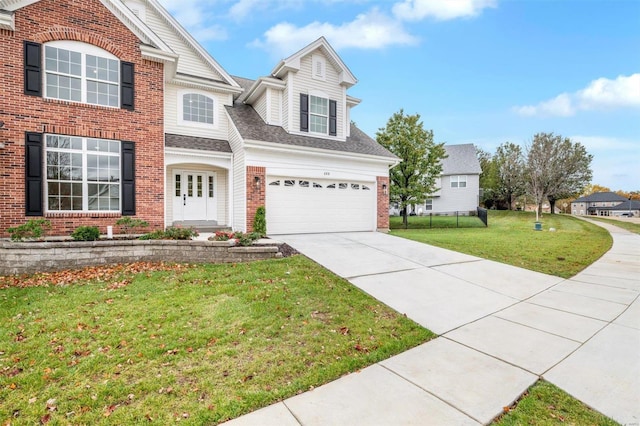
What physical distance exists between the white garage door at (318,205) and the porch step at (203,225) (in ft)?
7.05

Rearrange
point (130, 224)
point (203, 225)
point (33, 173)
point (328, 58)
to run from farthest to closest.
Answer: point (328, 58) → point (203, 225) → point (130, 224) → point (33, 173)

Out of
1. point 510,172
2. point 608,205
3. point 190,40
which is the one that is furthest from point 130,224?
point 608,205

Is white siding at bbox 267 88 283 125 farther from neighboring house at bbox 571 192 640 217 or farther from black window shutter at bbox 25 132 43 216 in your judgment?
neighboring house at bbox 571 192 640 217

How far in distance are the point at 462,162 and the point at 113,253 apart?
34.5 m

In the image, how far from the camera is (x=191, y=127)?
12664 mm

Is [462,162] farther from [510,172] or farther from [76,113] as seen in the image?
[76,113]

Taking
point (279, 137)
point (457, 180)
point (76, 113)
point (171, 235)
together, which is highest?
point (457, 180)

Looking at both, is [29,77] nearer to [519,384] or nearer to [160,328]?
[160,328]

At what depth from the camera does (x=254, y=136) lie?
11.8 m

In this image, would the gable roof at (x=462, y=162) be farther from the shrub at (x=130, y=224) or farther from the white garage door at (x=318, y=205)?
the shrub at (x=130, y=224)

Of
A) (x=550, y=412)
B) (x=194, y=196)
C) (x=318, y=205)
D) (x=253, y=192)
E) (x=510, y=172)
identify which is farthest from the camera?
(x=510, y=172)

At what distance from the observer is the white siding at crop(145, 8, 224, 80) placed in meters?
12.6

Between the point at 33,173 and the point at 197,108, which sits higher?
the point at 197,108

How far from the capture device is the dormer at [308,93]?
43.7ft
